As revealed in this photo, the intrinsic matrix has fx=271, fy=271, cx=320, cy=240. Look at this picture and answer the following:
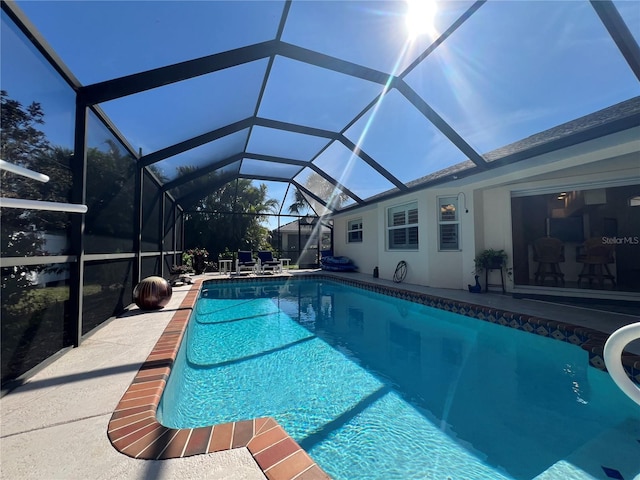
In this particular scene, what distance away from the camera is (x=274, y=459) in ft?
5.07

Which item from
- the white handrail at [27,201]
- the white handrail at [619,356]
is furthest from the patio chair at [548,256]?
the white handrail at [27,201]

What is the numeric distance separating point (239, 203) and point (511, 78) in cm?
1518

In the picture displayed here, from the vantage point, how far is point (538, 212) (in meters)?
7.66

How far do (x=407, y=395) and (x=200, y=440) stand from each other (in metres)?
2.21

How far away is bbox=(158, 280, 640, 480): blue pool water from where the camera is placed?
2131 mm

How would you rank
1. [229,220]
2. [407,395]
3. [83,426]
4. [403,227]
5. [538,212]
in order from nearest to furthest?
[83,426], [407,395], [538,212], [403,227], [229,220]

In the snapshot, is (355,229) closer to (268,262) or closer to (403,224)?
(403,224)

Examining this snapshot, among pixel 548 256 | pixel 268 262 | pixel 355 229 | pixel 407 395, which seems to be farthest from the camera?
pixel 355 229

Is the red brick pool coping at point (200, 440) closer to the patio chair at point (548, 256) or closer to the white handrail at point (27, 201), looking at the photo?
the white handrail at point (27, 201)

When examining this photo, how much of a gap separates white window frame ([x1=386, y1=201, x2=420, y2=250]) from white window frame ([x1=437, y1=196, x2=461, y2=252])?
2.61 feet

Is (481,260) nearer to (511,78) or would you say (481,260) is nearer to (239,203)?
(511,78)

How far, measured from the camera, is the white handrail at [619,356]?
906 millimetres

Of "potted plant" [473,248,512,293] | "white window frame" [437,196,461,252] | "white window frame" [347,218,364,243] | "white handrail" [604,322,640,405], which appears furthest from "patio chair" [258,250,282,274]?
"white handrail" [604,322,640,405]

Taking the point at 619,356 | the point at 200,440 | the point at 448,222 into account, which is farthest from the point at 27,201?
the point at 448,222
